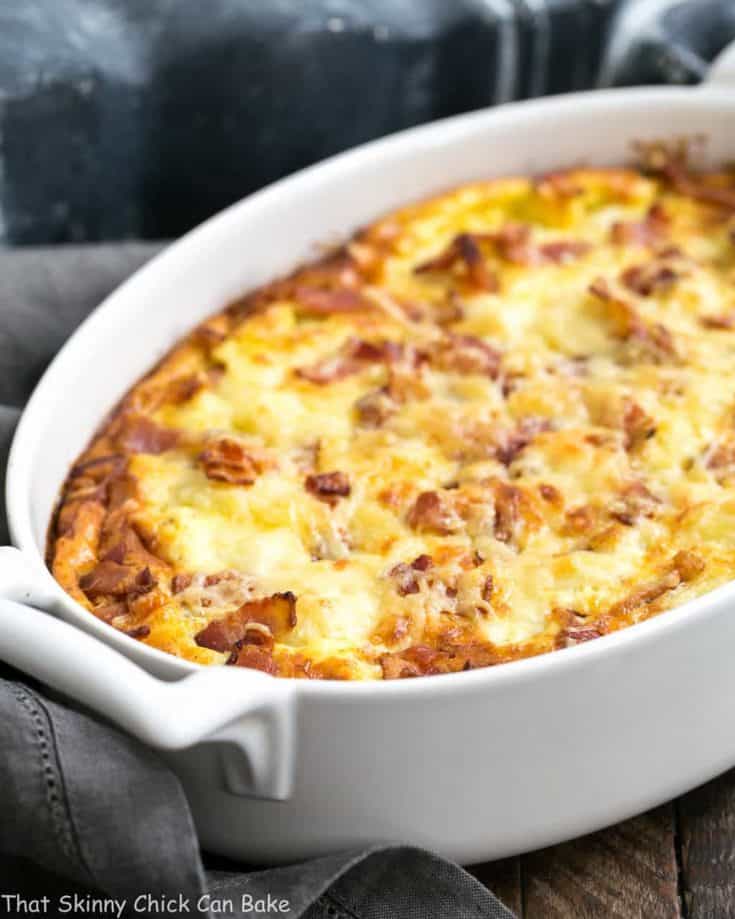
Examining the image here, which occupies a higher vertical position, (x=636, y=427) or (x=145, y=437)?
(x=636, y=427)

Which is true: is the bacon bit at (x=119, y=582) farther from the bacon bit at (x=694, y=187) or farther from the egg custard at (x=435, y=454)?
the bacon bit at (x=694, y=187)

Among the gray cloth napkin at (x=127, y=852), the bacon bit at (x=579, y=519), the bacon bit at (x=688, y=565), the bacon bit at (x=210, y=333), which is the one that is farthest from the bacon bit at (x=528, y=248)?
the gray cloth napkin at (x=127, y=852)

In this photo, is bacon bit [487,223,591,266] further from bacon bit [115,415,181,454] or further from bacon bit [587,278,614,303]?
bacon bit [115,415,181,454]

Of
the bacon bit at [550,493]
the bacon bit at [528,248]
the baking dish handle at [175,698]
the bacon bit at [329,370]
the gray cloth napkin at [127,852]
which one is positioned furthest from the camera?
the bacon bit at [528,248]

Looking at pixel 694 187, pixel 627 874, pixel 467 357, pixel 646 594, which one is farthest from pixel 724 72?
pixel 627 874

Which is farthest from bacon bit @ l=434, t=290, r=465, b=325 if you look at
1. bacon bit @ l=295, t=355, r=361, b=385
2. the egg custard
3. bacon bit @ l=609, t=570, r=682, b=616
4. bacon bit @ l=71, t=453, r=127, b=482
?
bacon bit @ l=609, t=570, r=682, b=616

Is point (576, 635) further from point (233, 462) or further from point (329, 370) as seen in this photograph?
point (329, 370)
